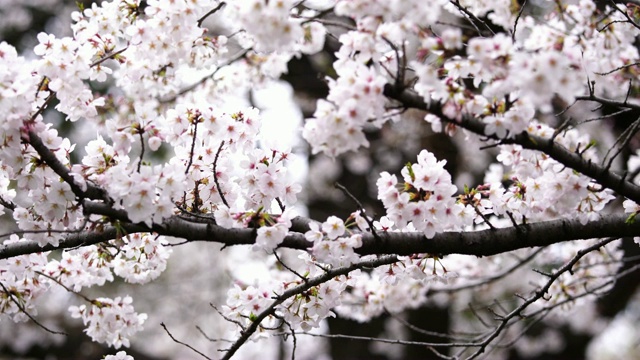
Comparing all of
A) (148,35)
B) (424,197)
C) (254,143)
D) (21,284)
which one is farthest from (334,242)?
(21,284)

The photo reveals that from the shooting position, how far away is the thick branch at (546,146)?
188 cm

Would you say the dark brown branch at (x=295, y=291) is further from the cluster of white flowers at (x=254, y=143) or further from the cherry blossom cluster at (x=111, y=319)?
the cherry blossom cluster at (x=111, y=319)

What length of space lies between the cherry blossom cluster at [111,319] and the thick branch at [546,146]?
1794 millimetres

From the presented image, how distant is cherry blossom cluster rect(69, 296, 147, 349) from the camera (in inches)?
114

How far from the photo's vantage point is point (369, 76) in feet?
5.93

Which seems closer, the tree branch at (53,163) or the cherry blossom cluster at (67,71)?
the tree branch at (53,163)

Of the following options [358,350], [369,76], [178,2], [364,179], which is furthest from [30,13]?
[369,76]

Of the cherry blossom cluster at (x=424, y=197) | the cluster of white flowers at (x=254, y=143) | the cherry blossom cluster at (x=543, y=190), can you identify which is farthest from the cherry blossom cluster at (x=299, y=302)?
the cherry blossom cluster at (x=543, y=190)

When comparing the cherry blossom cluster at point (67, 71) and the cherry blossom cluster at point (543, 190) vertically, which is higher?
the cherry blossom cluster at point (67, 71)

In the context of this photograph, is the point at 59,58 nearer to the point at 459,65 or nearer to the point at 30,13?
the point at 459,65

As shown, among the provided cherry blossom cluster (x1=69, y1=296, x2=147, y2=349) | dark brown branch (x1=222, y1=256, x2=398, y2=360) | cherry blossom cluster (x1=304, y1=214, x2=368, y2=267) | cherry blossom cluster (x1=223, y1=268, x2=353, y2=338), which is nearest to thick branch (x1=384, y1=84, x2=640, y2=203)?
cherry blossom cluster (x1=304, y1=214, x2=368, y2=267)

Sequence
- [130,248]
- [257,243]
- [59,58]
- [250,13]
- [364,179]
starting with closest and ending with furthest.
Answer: [250,13], [257,243], [59,58], [130,248], [364,179]

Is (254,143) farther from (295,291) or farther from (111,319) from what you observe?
(111,319)

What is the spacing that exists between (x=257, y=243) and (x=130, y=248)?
93cm
